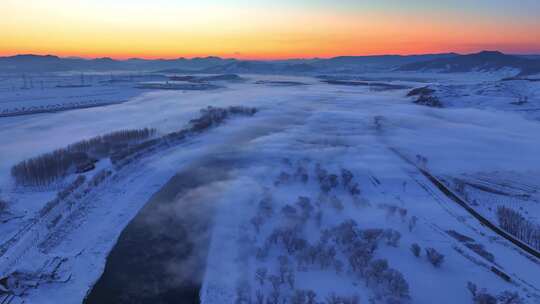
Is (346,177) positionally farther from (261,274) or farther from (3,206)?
(3,206)

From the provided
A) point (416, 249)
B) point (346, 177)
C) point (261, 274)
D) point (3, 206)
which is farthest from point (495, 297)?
point (3, 206)

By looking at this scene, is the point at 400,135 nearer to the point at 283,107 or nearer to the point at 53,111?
the point at 283,107

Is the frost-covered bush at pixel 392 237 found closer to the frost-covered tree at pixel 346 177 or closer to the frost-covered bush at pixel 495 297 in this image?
the frost-covered bush at pixel 495 297

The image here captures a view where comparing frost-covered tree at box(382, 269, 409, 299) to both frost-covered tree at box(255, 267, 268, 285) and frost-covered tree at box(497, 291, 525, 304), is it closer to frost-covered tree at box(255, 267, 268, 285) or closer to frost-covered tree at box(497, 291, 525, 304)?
frost-covered tree at box(497, 291, 525, 304)

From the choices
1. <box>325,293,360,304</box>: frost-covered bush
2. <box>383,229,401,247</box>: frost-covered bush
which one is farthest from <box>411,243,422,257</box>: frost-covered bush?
<box>325,293,360,304</box>: frost-covered bush

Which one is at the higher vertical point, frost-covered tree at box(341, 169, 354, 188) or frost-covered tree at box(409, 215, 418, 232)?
Answer: frost-covered tree at box(341, 169, 354, 188)

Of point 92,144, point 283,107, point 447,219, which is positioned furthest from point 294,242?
point 283,107
